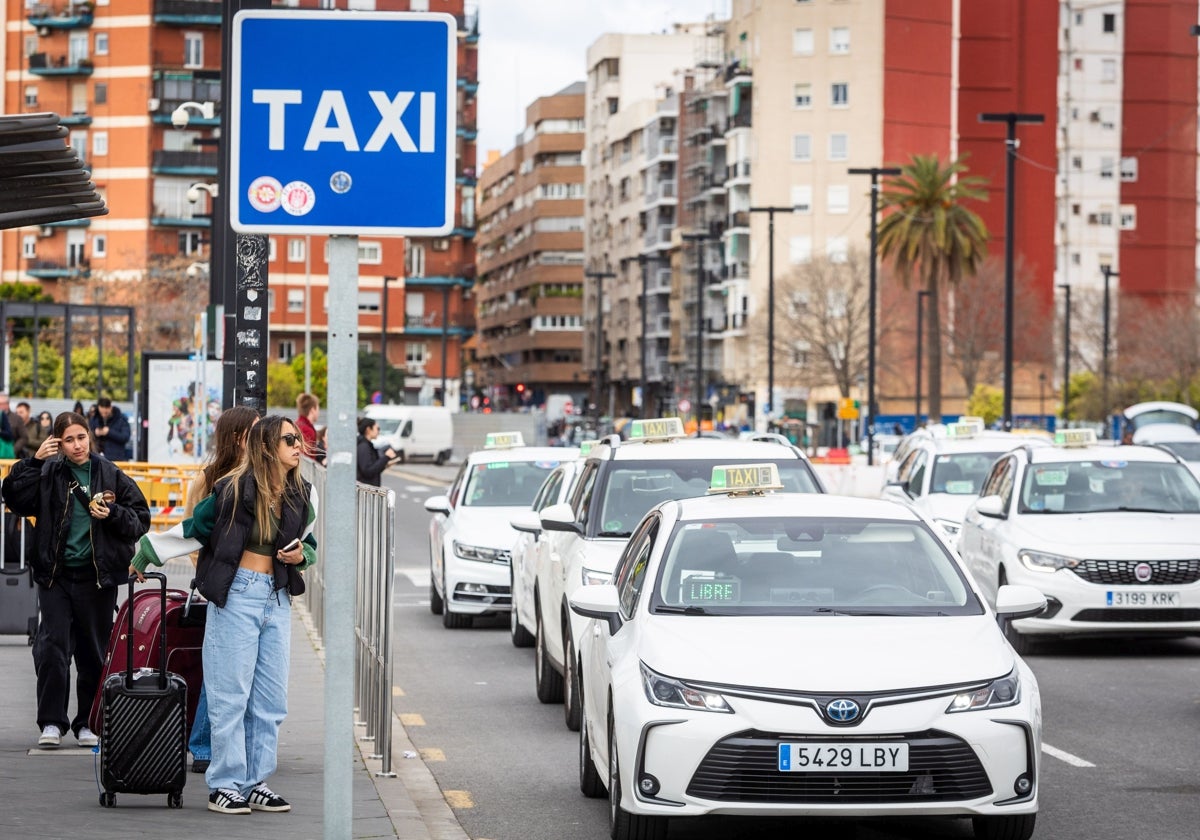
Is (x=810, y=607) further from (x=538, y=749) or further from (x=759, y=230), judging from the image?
(x=759, y=230)

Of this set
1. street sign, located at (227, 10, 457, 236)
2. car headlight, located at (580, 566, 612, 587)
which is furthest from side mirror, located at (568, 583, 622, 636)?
car headlight, located at (580, 566, 612, 587)

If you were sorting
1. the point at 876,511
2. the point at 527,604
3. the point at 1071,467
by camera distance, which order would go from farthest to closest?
1. the point at 1071,467
2. the point at 527,604
3. the point at 876,511

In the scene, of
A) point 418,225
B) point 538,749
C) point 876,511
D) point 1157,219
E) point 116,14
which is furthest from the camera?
point 1157,219

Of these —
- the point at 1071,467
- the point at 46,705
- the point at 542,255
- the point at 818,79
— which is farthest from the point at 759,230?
the point at 46,705

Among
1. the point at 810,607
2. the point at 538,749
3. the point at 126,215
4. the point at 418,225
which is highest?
the point at 126,215

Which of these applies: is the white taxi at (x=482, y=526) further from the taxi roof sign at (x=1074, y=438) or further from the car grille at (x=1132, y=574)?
the car grille at (x=1132, y=574)

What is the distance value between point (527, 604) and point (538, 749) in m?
4.28

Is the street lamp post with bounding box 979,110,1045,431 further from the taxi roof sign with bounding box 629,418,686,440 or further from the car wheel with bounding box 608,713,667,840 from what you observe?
the car wheel with bounding box 608,713,667,840

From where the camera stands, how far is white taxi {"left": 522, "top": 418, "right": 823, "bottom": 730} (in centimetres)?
1285

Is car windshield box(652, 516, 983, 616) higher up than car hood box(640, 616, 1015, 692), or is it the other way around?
car windshield box(652, 516, 983, 616)

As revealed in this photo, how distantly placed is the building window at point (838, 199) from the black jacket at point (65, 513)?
328 ft

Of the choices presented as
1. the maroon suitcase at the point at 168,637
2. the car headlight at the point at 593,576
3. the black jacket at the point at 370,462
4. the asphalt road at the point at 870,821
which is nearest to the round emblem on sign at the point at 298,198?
the asphalt road at the point at 870,821

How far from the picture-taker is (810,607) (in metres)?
8.80

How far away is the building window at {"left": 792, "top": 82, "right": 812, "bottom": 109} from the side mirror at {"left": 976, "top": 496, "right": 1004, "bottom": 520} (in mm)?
95368
